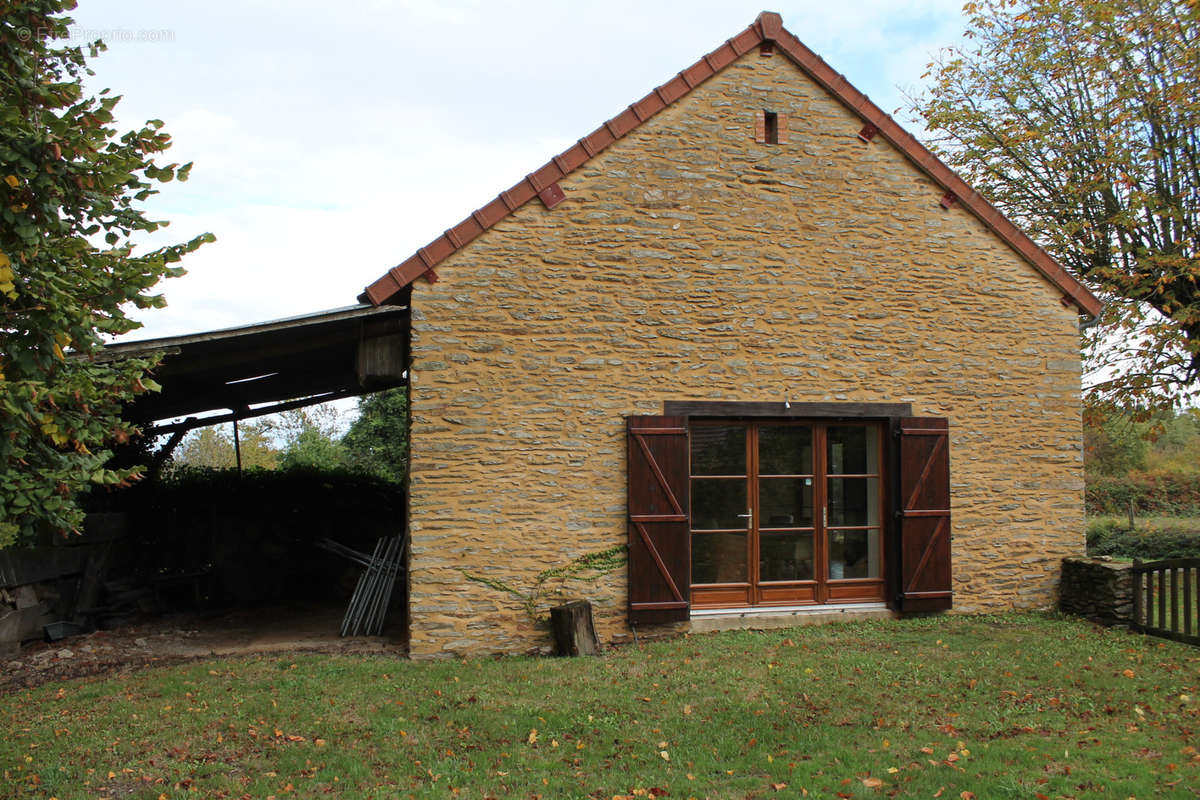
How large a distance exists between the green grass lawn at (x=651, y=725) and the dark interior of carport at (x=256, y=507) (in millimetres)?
2322

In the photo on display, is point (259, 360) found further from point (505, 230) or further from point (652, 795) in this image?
point (652, 795)

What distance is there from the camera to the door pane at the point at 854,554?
8.48 m

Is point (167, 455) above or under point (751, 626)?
above

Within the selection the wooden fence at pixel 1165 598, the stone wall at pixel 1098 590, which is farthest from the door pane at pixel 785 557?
the wooden fence at pixel 1165 598

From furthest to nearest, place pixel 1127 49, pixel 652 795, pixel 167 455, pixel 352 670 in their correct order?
1. pixel 1127 49
2. pixel 167 455
3. pixel 352 670
4. pixel 652 795

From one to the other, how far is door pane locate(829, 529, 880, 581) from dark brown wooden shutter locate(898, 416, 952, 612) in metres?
0.30

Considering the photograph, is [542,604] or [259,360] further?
[259,360]

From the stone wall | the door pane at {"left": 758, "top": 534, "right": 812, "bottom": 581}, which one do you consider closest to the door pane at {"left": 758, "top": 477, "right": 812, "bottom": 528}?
the door pane at {"left": 758, "top": 534, "right": 812, "bottom": 581}

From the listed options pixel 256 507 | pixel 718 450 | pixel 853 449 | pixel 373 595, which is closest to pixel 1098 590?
pixel 853 449

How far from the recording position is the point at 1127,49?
13250mm

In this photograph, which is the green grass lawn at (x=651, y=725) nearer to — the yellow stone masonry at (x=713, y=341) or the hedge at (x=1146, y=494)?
the yellow stone masonry at (x=713, y=341)

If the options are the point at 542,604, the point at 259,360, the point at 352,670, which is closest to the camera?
the point at 352,670

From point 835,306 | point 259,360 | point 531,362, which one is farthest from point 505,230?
point 835,306

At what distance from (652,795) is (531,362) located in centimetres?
410
